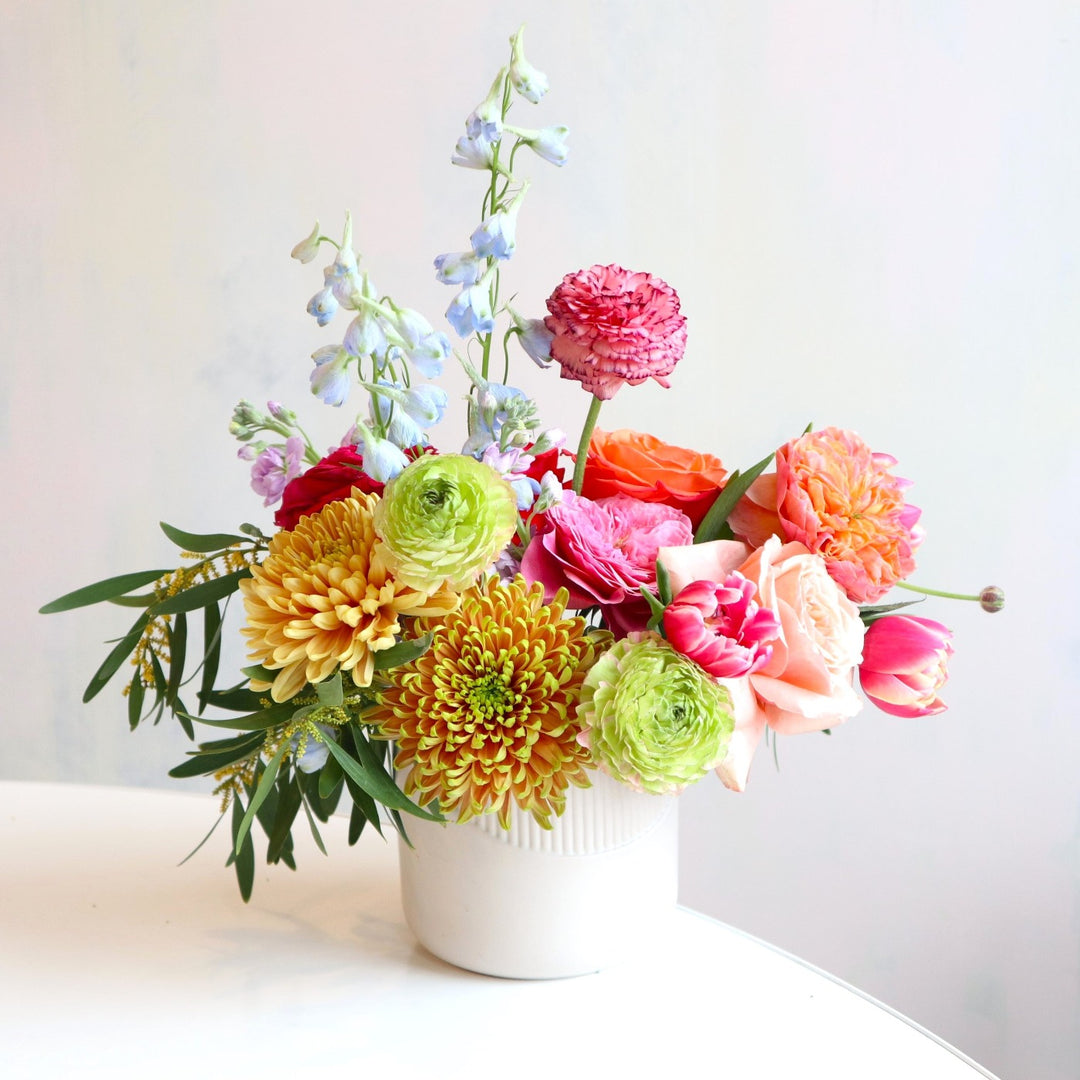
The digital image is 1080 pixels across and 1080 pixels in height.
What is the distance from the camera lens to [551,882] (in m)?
0.70

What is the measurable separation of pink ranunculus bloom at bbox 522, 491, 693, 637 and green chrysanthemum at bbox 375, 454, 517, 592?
0.07m

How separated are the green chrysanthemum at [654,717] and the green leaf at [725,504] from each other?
114mm

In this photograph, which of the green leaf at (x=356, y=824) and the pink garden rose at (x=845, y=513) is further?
the green leaf at (x=356, y=824)

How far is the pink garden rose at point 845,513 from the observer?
2.19 ft

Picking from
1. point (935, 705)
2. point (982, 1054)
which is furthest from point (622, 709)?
point (982, 1054)

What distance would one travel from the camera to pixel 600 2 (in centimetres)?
160

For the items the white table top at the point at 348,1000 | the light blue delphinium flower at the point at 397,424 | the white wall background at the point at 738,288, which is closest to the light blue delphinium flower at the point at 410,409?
the light blue delphinium flower at the point at 397,424

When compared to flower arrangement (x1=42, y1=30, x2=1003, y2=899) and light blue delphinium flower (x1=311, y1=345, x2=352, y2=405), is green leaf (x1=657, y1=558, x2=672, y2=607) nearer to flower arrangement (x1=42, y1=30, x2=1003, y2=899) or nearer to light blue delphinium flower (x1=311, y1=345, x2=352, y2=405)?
flower arrangement (x1=42, y1=30, x2=1003, y2=899)

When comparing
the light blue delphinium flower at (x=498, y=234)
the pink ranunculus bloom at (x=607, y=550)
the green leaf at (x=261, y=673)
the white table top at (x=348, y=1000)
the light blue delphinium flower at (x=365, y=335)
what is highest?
the light blue delphinium flower at (x=498, y=234)

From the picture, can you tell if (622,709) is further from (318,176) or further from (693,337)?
(318,176)

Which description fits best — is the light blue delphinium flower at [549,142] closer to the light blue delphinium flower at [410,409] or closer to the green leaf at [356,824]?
the light blue delphinium flower at [410,409]

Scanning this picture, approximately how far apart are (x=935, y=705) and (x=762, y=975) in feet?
0.76

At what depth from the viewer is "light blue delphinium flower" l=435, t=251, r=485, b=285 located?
0.65m

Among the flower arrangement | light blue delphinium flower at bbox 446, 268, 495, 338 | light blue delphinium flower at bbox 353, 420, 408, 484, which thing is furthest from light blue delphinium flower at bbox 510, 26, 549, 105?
light blue delphinium flower at bbox 353, 420, 408, 484
